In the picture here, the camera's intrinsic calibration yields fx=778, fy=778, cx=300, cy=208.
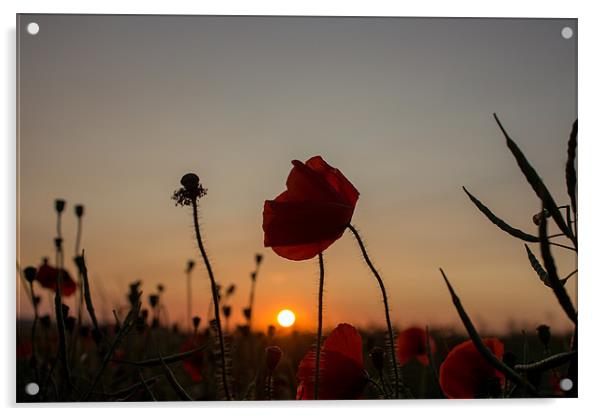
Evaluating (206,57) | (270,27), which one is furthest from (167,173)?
(270,27)

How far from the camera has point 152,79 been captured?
5.33 ft

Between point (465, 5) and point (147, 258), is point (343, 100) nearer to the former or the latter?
point (465, 5)

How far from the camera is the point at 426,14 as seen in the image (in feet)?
5.44

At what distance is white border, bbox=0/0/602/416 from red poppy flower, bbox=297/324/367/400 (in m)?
0.30

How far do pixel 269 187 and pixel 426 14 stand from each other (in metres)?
0.51

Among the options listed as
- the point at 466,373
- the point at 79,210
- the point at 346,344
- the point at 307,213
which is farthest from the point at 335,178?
the point at 79,210

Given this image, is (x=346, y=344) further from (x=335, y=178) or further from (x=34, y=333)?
(x=34, y=333)

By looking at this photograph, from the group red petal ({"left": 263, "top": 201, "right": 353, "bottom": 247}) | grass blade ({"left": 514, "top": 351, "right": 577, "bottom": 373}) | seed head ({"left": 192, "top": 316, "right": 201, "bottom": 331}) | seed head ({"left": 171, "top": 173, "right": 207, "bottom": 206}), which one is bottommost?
seed head ({"left": 192, "top": 316, "right": 201, "bottom": 331})

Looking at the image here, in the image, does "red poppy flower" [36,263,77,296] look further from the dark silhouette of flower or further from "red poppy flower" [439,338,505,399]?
"red poppy flower" [439,338,505,399]

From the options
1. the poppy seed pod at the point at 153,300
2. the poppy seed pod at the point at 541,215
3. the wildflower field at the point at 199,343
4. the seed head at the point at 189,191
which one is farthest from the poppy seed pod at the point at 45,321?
the poppy seed pod at the point at 541,215

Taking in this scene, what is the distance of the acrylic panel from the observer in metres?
1.52

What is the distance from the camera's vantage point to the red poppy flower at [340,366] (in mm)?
1207

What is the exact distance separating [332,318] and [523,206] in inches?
17.8

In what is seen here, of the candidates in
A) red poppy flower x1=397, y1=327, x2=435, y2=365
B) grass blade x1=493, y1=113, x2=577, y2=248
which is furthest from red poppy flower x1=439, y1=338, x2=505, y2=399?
grass blade x1=493, y1=113, x2=577, y2=248
